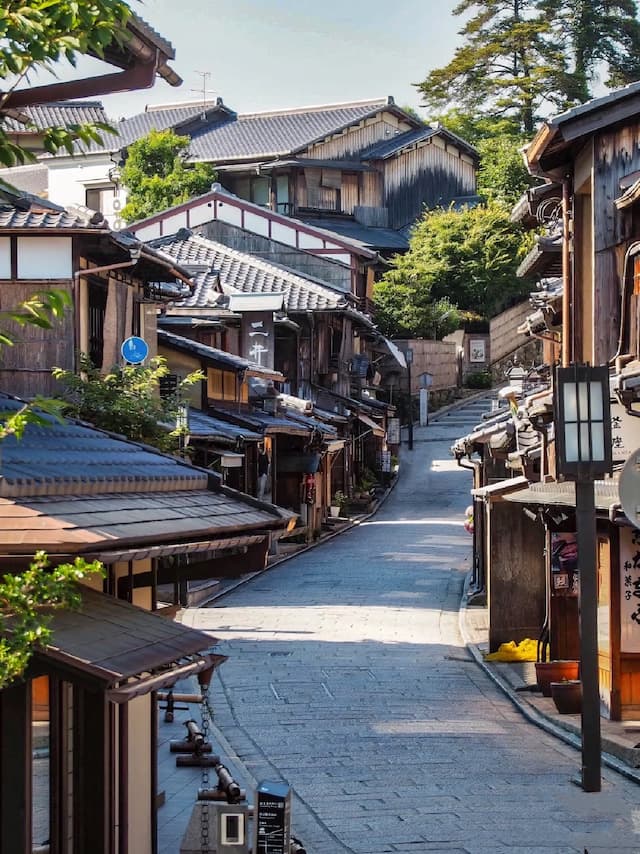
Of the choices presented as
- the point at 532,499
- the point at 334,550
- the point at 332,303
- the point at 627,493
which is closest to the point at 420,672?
the point at 532,499

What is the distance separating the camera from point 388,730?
1720 centimetres

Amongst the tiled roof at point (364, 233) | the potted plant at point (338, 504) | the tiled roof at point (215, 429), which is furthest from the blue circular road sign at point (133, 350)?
the tiled roof at point (364, 233)

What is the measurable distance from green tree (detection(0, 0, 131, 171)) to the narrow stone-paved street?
7.73 meters

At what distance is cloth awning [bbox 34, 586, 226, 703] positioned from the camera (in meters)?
7.04

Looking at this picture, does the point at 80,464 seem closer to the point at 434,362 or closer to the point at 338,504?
the point at 338,504

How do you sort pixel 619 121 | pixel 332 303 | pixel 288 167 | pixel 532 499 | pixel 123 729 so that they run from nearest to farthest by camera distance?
pixel 123 729 < pixel 619 121 < pixel 532 499 < pixel 332 303 < pixel 288 167

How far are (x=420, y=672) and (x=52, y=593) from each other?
16145mm

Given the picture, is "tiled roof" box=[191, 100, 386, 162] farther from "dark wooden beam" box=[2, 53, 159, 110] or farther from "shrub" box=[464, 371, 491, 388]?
"dark wooden beam" box=[2, 53, 159, 110]

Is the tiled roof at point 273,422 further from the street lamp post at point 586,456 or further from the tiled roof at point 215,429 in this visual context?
the street lamp post at point 586,456

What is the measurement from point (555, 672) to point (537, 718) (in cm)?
157

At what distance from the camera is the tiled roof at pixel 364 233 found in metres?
64.9

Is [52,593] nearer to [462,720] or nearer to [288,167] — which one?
[462,720]

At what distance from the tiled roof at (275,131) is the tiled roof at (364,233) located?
13.2 ft

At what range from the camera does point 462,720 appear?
18.0m
